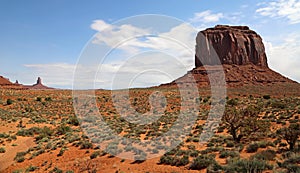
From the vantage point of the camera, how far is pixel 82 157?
14359 mm

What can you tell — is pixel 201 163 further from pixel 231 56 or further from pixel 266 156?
pixel 231 56

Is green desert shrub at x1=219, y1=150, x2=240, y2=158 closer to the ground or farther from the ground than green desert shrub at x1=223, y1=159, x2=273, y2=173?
closer to the ground

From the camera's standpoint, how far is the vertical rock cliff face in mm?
102312

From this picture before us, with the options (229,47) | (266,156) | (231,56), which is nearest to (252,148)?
(266,156)

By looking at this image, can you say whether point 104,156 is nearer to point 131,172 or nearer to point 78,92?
point 131,172

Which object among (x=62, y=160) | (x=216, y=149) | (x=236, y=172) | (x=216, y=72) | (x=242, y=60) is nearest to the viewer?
(x=236, y=172)

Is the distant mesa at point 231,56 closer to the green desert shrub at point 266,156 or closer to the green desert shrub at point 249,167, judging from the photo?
the green desert shrub at point 266,156

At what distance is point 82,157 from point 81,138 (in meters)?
4.97

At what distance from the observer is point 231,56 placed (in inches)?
4011

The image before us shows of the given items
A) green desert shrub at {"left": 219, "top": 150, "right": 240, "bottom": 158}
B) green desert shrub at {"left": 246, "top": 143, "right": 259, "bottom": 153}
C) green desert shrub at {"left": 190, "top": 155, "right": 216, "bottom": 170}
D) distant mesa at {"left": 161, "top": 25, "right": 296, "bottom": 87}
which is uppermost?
distant mesa at {"left": 161, "top": 25, "right": 296, "bottom": 87}

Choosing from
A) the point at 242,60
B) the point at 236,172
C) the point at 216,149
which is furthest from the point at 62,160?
the point at 242,60

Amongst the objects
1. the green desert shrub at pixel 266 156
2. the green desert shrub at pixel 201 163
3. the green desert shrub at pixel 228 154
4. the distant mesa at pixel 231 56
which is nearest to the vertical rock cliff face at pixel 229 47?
the distant mesa at pixel 231 56

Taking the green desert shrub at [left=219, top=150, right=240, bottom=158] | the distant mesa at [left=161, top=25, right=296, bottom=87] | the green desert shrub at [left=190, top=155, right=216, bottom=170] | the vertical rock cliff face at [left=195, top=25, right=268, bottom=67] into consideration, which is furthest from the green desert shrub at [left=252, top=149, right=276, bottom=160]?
the vertical rock cliff face at [left=195, top=25, right=268, bottom=67]

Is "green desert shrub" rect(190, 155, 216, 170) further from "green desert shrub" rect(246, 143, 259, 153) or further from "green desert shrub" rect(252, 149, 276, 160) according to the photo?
"green desert shrub" rect(246, 143, 259, 153)
